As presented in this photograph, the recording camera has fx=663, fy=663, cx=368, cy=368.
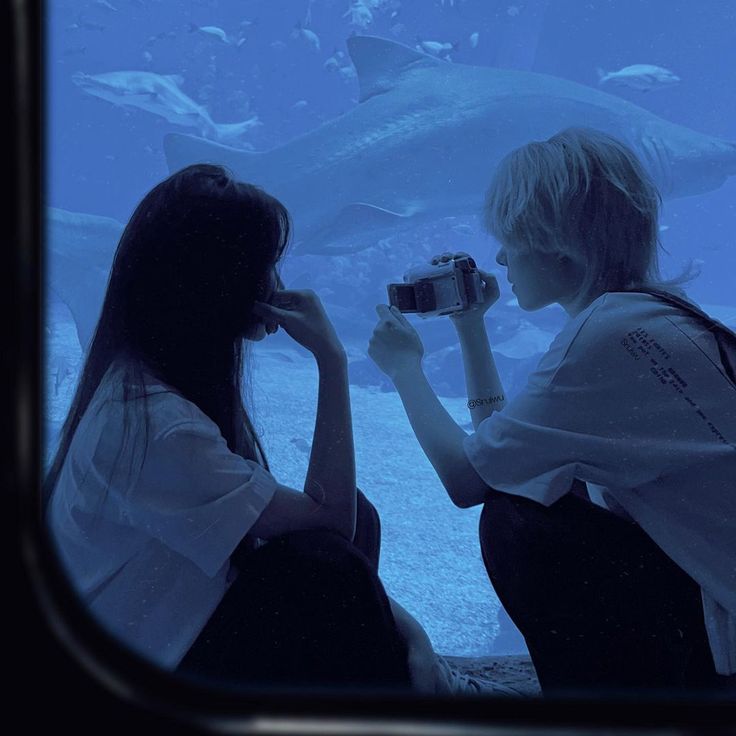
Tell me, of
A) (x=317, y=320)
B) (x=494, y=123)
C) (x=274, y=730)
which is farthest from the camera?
(x=494, y=123)

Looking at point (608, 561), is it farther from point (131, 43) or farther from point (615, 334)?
point (131, 43)

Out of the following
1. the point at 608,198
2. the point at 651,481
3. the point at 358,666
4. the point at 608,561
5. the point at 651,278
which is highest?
the point at 608,198

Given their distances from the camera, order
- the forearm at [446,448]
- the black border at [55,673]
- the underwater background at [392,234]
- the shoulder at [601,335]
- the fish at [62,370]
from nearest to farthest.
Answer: the black border at [55,673] → the shoulder at [601,335] → the forearm at [446,448] → the underwater background at [392,234] → the fish at [62,370]

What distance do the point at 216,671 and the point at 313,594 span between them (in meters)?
0.16

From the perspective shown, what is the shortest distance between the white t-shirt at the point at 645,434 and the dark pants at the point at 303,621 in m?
0.28

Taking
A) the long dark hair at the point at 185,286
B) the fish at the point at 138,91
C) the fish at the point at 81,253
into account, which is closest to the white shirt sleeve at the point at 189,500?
the long dark hair at the point at 185,286

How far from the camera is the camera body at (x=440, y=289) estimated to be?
4.33 ft

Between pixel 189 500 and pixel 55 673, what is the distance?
450 mm

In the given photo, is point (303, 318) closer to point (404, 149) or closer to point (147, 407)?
point (147, 407)

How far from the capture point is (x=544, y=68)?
35.3 meters

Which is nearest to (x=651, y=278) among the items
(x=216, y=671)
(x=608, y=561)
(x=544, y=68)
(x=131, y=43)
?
(x=608, y=561)

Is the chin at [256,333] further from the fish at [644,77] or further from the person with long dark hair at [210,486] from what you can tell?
the fish at [644,77]

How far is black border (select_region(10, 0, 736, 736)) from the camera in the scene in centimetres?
40

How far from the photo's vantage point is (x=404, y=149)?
10070 mm
